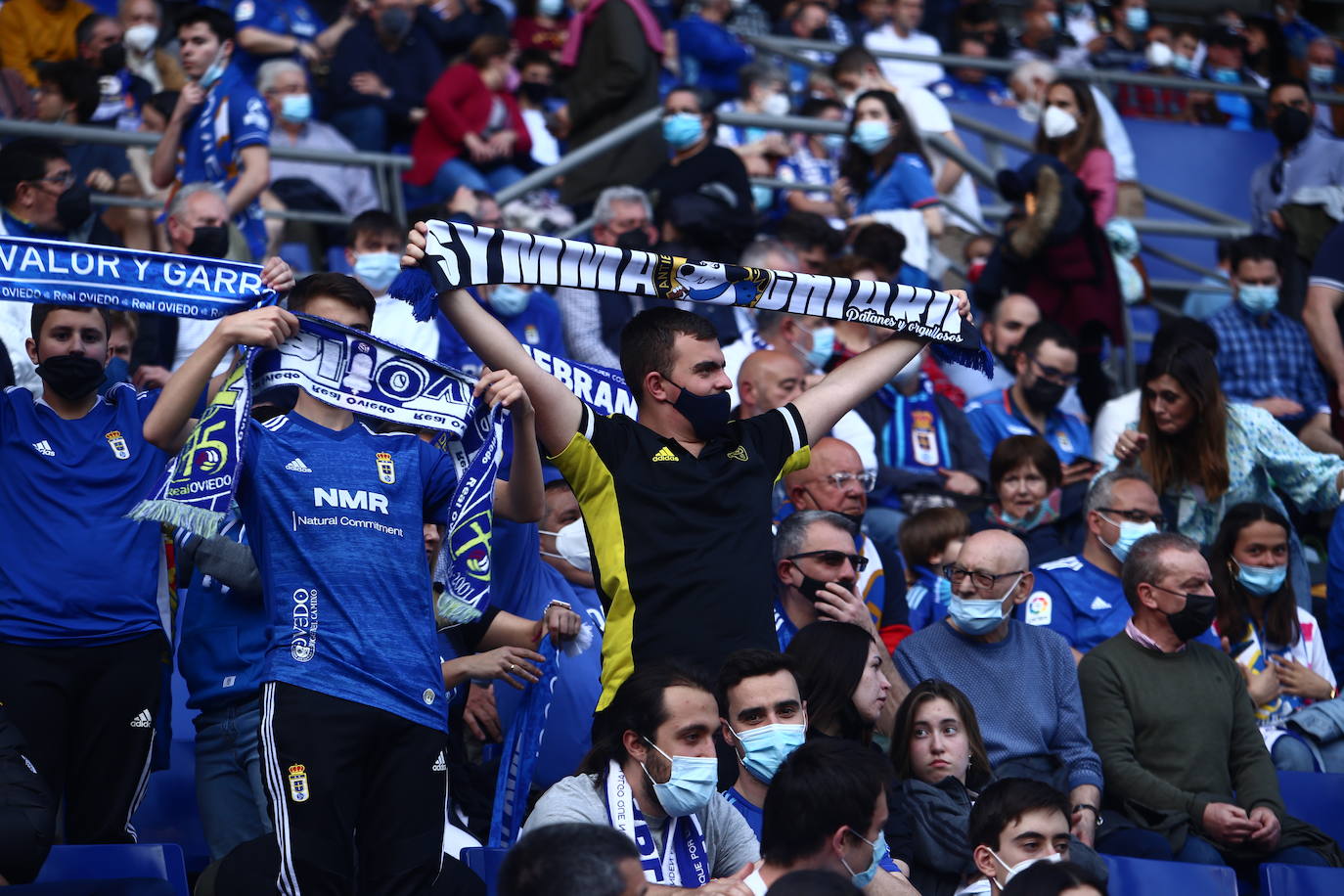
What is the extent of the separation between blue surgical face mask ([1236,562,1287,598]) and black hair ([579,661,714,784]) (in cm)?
328

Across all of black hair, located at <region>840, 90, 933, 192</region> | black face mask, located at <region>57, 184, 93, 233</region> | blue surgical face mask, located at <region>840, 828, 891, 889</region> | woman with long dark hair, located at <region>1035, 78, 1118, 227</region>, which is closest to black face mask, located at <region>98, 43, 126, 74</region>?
black face mask, located at <region>57, 184, 93, 233</region>

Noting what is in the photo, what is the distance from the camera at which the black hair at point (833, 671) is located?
5742mm

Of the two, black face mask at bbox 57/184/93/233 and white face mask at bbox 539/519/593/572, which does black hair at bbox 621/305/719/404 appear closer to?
white face mask at bbox 539/519/593/572

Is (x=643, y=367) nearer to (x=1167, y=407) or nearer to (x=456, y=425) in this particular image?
(x=456, y=425)

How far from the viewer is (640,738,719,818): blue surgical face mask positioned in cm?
468

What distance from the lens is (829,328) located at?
9.17 metres

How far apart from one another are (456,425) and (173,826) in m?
1.85

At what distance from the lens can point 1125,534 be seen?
7.38 meters

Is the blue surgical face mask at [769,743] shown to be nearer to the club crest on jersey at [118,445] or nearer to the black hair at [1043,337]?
the club crest on jersey at [118,445]

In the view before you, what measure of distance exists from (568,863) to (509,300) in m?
5.58

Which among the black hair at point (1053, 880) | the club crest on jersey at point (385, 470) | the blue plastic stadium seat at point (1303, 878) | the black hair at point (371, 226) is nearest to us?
the black hair at point (1053, 880)

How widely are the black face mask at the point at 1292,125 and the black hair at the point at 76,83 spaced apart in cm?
724

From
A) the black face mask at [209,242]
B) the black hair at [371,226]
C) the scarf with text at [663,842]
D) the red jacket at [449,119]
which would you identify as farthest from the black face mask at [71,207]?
the scarf with text at [663,842]

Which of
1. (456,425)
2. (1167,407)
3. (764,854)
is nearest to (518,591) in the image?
(456,425)
